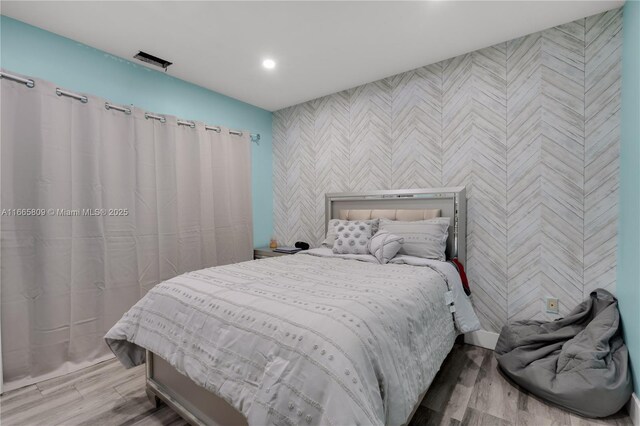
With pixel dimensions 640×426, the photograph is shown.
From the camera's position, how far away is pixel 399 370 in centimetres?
124

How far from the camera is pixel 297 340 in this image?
1.10m

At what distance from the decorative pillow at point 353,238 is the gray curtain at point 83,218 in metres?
1.45

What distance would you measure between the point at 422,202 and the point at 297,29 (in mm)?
1826

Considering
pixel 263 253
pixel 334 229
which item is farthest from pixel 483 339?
pixel 263 253

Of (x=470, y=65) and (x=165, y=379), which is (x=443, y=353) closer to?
(x=165, y=379)

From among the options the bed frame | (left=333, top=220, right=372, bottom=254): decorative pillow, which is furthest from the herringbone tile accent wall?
(left=333, top=220, right=372, bottom=254): decorative pillow

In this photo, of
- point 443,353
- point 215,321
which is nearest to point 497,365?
point 443,353

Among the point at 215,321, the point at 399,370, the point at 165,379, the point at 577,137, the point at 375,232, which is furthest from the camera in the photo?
the point at 375,232

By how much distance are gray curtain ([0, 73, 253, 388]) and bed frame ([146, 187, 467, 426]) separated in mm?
971

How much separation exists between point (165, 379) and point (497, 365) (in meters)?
2.29

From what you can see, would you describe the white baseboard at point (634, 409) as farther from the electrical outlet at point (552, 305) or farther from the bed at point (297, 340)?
the bed at point (297, 340)

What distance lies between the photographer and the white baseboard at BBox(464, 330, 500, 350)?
2483 mm

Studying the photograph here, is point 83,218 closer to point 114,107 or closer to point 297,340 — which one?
point 114,107

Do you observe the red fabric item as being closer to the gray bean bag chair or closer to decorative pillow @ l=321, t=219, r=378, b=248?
the gray bean bag chair
